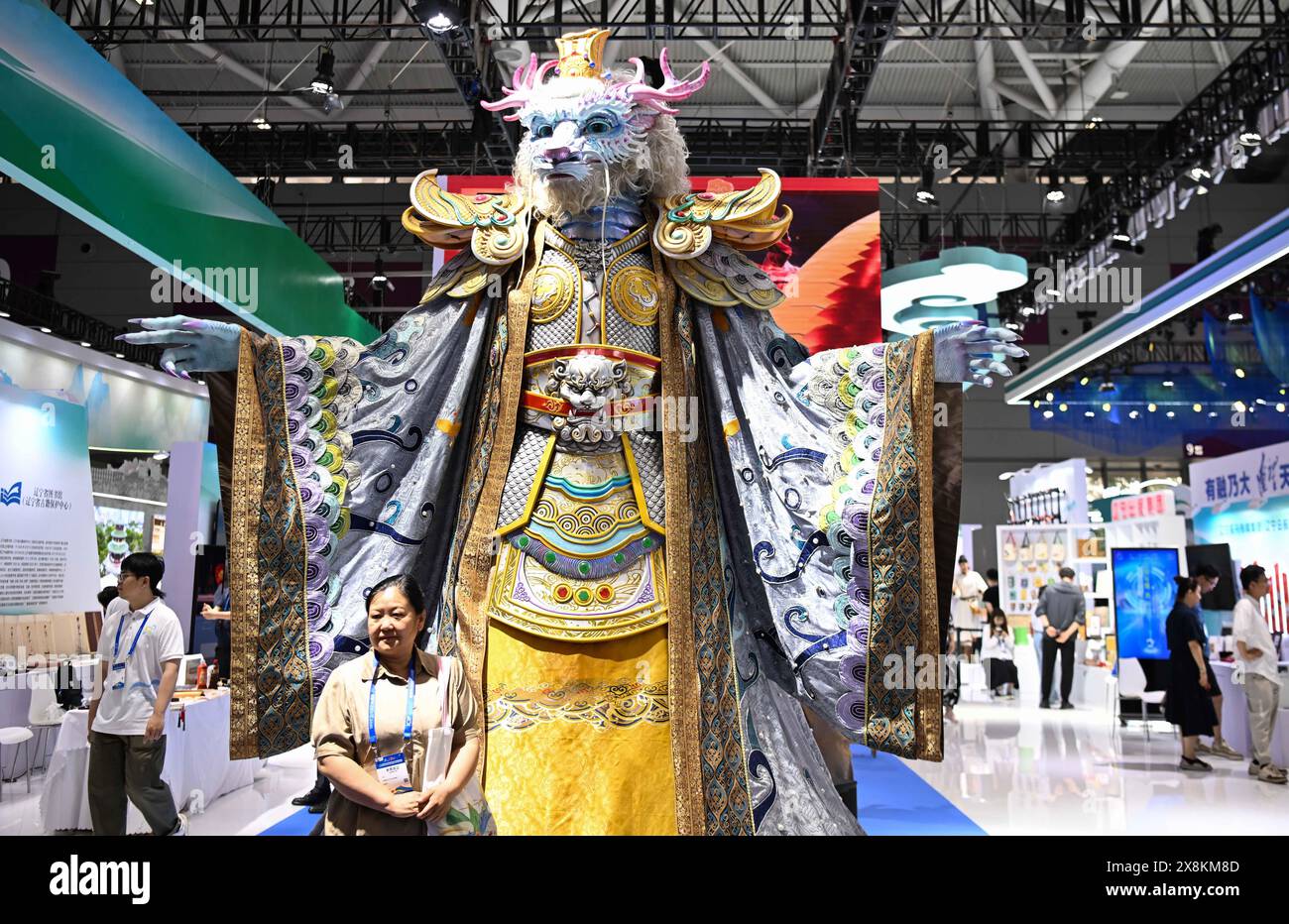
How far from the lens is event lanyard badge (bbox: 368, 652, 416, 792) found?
85.8 inches

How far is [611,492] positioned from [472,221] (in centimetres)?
98

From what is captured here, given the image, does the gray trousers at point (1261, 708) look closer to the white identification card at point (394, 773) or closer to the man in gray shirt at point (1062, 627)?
the man in gray shirt at point (1062, 627)

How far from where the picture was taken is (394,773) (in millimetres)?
2184

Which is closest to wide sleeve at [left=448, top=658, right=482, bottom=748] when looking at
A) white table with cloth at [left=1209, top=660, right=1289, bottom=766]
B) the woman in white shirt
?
white table with cloth at [left=1209, top=660, right=1289, bottom=766]

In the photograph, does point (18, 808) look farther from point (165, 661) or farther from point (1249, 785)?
point (1249, 785)

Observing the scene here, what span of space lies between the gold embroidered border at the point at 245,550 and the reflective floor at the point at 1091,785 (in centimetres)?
427

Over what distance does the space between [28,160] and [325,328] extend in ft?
16.6

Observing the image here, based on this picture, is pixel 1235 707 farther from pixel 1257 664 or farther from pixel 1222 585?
pixel 1222 585

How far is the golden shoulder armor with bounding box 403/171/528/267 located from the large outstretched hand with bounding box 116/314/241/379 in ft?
2.13

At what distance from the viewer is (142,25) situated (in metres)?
9.38

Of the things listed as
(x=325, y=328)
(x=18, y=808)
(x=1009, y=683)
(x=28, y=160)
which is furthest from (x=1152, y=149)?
(x=18, y=808)

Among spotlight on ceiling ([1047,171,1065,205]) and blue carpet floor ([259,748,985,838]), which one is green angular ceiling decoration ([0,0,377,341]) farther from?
spotlight on ceiling ([1047,171,1065,205])

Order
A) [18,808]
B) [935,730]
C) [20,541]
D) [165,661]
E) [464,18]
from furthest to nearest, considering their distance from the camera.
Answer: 1. [464,18]
2. [20,541]
3. [18,808]
4. [165,661]
5. [935,730]

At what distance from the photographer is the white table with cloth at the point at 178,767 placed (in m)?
5.08
